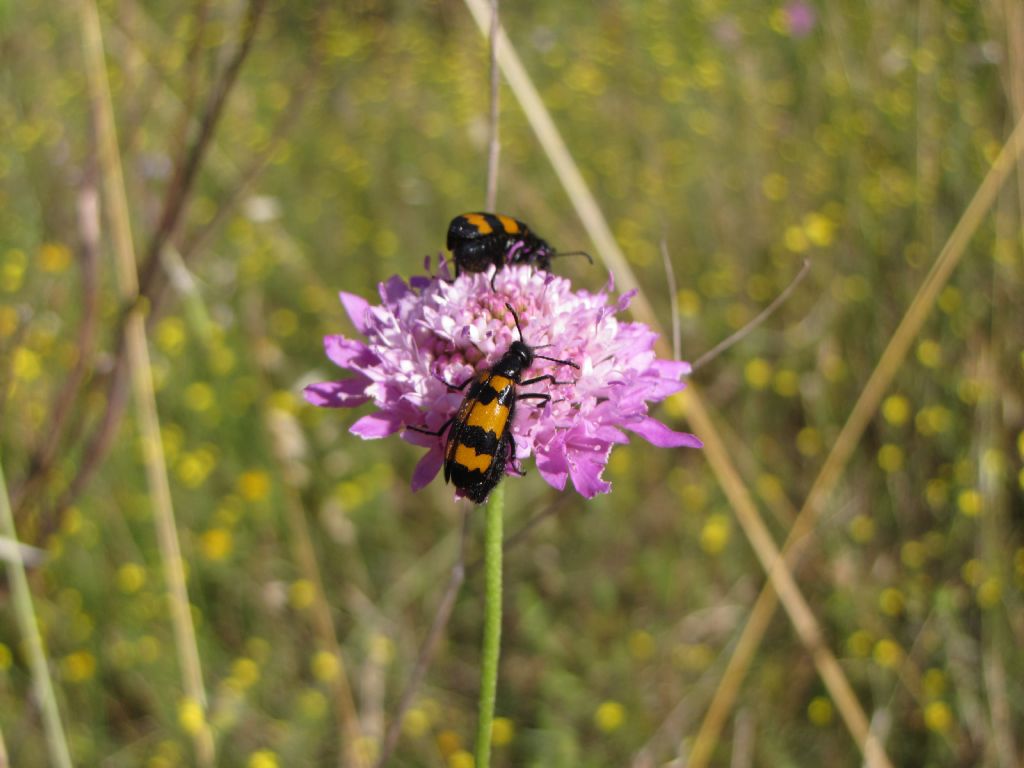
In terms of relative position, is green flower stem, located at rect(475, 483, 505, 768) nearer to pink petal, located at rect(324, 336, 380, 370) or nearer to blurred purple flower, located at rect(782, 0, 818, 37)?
pink petal, located at rect(324, 336, 380, 370)

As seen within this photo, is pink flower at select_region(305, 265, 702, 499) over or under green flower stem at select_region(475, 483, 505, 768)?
over

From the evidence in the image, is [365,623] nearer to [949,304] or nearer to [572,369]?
[572,369]

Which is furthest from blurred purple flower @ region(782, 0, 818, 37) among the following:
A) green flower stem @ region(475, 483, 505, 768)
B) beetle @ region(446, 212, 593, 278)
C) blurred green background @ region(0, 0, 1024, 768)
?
green flower stem @ region(475, 483, 505, 768)

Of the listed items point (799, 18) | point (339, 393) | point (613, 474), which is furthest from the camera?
point (799, 18)

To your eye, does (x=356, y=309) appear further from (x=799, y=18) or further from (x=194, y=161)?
(x=799, y=18)

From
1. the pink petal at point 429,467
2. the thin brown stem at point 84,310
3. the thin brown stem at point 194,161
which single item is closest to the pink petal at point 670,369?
the pink petal at point 429,467

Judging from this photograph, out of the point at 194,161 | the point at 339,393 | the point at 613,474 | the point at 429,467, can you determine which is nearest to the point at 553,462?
the point at 429,467

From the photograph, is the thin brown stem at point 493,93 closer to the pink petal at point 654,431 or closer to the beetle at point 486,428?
the beetle at point 486,428
